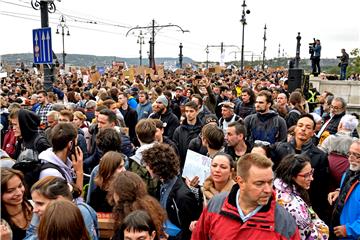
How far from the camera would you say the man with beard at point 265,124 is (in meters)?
5.64

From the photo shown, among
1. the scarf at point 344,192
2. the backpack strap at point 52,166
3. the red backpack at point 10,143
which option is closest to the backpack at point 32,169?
the backpack strap at point 52,166

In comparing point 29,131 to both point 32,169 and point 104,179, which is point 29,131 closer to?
point 32,169

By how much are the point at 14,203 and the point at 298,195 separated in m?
2.23

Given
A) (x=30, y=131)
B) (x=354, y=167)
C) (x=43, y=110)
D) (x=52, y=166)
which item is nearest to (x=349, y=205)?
(x=354, y=167)

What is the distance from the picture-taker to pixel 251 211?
2.47 meters

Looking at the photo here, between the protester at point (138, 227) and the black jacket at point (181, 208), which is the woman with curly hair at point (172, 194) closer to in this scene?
the black jacket at point (181, 208)

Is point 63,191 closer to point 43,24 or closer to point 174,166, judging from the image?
point 174,166

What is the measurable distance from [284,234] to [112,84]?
12.5 m

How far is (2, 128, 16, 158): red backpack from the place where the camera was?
17.4 feet

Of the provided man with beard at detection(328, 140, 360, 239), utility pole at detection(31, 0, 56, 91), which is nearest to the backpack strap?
man with beard at detection(328, 140, 360, 239)

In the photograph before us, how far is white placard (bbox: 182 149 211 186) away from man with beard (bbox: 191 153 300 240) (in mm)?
1095

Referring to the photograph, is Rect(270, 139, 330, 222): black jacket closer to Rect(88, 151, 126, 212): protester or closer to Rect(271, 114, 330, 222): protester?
Rect(271, 114, 330, 222): protester

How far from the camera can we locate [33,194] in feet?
8.62

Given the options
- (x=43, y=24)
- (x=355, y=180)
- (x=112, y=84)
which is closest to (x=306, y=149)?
(x=355, y=180)
